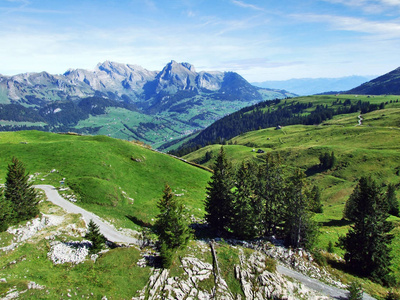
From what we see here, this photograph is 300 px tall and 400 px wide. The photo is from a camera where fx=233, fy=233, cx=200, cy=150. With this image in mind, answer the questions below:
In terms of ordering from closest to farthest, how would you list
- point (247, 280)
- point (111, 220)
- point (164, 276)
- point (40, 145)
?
point (164, 276) → point (247, 280) → point (111, 220) → point (40, 145)

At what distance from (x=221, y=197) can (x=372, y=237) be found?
26515mm

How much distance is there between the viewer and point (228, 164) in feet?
164

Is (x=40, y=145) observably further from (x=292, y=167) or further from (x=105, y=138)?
(x=292, y=167)

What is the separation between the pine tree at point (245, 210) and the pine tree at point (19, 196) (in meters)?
35.3

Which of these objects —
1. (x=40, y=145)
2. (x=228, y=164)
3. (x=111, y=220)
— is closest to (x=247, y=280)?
(x=228, y=164)

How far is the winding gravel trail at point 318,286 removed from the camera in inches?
1340

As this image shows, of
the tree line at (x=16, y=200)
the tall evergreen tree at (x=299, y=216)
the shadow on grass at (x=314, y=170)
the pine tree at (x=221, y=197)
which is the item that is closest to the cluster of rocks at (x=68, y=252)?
the tree line at (x=16, y=200)

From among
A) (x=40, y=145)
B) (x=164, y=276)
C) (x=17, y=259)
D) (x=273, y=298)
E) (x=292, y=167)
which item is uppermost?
(x=40, y=145)

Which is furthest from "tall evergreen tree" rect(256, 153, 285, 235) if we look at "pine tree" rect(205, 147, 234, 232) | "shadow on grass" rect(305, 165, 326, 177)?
"shadow on grass" rect(305, 165, 326, 177)

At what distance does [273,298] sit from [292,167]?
13090 cm

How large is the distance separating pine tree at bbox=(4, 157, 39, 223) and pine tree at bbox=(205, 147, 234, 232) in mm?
31596

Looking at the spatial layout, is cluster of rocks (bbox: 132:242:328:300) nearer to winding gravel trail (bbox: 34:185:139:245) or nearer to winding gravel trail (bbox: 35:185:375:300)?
winding gravel trail (bbox: 35:185:375:300)

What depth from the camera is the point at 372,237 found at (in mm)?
39062

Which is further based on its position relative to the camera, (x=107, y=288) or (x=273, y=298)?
(x=273, y=298)
